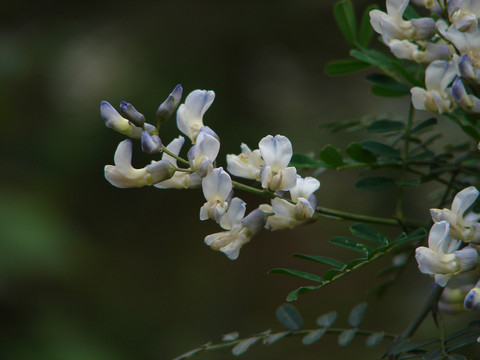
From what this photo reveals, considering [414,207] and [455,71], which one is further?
[414,207]

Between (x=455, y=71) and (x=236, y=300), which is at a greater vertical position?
(x=455, y=71)

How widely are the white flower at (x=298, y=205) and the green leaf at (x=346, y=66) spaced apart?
20 centimetres

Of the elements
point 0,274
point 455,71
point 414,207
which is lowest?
point 414,207

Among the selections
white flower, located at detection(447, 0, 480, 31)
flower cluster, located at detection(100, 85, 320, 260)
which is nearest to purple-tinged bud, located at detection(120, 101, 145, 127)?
flower cluster, located at detection(100, 85, 320, 260)

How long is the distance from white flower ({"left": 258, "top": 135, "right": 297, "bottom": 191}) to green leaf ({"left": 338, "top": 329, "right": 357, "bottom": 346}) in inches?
6.4

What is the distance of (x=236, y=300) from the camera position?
1729mm

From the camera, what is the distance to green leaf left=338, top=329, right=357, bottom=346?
18.3 inches

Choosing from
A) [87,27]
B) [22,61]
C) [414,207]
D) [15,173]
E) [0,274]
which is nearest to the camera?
[414,207]

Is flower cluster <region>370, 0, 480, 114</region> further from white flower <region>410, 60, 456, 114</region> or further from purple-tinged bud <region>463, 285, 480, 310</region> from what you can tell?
purple-tinged bud <region>463, 285, 480, 310</region>

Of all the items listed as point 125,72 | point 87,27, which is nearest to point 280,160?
point 125,72

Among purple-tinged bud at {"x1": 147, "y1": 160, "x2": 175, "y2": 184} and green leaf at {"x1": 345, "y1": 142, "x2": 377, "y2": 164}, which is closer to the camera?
purple-tinged bud at {"x1": 147, "y1": 160, "x2": 175, "y2": 184}

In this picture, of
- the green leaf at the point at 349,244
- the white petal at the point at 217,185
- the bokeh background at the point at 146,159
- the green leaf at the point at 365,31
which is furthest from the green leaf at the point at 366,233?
the bokeh background at the point at 146,159

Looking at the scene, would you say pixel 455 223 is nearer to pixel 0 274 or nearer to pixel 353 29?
pixel 353 29

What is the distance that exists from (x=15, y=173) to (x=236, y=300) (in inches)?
27.1
